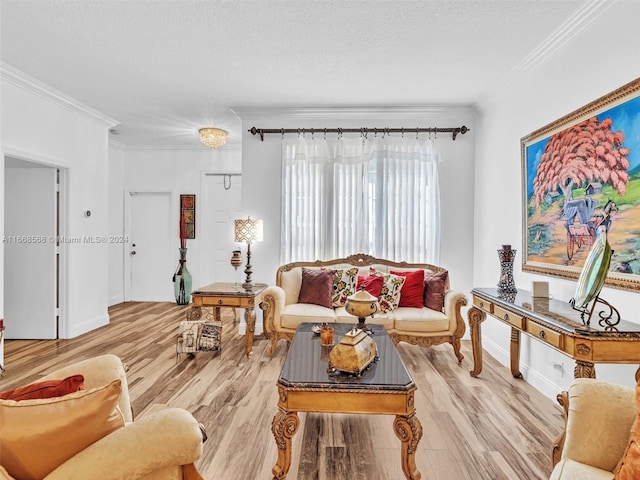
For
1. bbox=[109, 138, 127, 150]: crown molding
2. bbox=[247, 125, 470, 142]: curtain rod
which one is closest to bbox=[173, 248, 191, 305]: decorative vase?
bbox=[109, 138, 127, 150]: crown molding

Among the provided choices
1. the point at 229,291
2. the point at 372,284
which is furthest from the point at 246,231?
the point at 372,284

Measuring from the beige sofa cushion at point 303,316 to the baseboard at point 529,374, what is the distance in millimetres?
1703

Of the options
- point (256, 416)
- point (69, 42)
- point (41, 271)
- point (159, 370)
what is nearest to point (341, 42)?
point (69, 42)

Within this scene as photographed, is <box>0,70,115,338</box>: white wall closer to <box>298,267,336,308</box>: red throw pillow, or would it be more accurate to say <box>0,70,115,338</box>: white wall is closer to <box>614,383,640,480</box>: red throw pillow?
<box>298,267,336,308</box>: red throw pillow

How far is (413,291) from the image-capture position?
3787 millimetres

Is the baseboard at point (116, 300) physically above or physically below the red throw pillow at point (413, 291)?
below

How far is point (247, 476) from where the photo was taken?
1.82m

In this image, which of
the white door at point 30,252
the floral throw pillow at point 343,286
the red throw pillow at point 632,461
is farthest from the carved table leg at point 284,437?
the white door at point 30,252

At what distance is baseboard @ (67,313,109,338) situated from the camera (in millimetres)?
4284

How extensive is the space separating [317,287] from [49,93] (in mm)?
3566

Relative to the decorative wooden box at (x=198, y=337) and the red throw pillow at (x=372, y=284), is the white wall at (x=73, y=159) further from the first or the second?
the red throw pillow at (x=372, y=284)

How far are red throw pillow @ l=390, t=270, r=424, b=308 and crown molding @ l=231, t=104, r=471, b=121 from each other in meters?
1.94

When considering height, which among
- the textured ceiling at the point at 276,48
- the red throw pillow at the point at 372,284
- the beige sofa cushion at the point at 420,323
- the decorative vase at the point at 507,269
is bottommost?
the beige sofa cushion at the point at 420,323

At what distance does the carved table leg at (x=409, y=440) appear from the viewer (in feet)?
5.49
